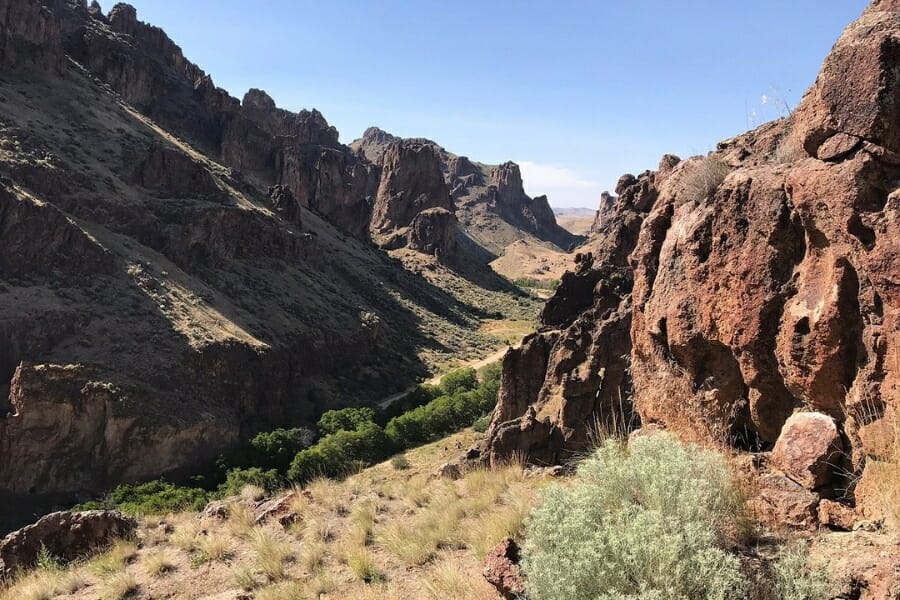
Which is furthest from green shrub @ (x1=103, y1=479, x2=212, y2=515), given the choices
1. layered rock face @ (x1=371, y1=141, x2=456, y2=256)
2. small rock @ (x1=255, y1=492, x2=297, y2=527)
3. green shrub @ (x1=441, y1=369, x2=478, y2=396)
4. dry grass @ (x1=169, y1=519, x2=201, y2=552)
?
layered rock face @ (x1=371, y1=141, x2=456, y2=256)

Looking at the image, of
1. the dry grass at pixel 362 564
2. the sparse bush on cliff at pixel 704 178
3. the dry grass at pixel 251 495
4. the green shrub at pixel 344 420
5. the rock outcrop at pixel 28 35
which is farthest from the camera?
the rock outcrop at pixel 28 35

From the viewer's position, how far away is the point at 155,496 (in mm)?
32219

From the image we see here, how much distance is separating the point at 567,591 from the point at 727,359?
12.4 feet

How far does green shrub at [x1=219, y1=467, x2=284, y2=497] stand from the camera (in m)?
33.2

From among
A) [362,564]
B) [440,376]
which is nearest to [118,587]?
[362,564]

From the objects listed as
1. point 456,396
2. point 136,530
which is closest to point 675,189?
point 136,530

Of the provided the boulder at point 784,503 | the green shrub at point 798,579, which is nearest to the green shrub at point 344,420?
the boulder at point 784,503

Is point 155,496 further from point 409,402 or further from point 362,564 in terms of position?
point 362,564

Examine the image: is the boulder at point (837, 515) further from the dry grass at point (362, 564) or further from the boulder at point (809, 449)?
the dry grass at point (362, 564)

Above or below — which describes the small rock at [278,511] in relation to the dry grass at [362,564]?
below

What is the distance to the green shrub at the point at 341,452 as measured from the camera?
36.6m

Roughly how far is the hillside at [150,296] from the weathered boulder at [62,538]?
27.5m

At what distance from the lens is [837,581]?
405 centimetres

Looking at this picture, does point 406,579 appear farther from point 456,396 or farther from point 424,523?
point 456,396
